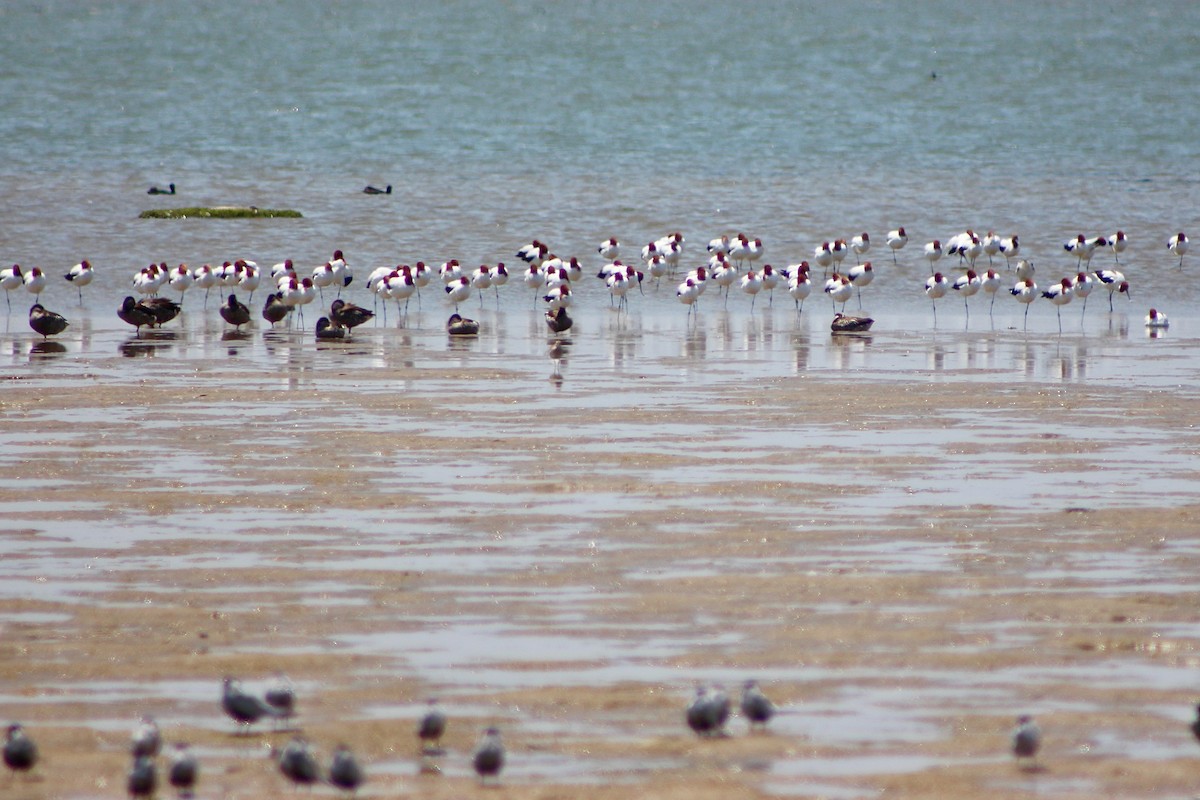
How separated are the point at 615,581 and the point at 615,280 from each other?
1553 centimetres

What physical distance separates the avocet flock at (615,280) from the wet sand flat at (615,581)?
663cm

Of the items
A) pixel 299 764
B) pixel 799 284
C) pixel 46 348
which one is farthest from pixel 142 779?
pixel 799 284

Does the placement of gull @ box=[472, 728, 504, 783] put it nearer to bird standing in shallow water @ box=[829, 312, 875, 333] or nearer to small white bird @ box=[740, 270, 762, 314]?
bird standing in shallow water @ box=[829, 312, 875, 333]

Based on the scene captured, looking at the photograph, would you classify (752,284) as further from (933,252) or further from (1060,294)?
(933,252)

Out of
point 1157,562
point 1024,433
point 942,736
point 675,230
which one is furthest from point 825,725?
point 675,230

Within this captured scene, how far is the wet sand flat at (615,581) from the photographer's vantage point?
22.6 feet

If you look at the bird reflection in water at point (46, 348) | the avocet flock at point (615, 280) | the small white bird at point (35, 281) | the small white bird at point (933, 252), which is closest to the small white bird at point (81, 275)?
the avocet flock at point (615, 280)

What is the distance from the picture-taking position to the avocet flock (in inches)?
872

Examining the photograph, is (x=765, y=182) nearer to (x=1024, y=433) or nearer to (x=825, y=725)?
(x=1024, y=433)

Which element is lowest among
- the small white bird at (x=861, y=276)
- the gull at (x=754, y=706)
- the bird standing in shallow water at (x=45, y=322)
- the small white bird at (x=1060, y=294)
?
the gull at (x=754, y=706)

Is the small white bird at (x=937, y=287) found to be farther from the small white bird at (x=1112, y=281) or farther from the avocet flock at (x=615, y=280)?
the small white bird at (x=1112, y=281)

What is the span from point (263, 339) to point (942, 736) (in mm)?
14839

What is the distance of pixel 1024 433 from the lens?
1371 cm

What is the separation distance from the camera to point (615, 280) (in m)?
24.5
